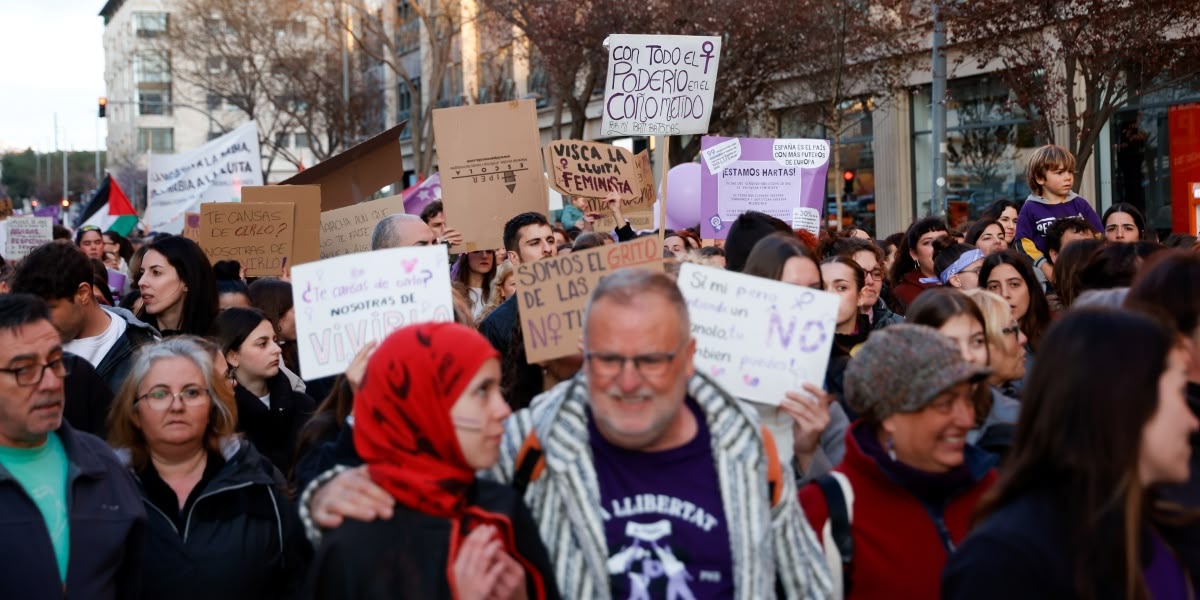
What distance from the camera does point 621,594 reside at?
132 inches

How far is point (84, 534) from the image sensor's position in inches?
155

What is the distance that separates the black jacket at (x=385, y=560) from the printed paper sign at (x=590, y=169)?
614 centimetres

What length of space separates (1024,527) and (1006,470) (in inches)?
6.9

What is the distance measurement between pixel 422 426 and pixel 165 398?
1744 millimetres

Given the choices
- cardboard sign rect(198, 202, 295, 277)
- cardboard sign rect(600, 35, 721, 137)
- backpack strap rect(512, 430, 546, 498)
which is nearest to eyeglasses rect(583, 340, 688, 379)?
backpack strap rect(512, 430, 546, 498)

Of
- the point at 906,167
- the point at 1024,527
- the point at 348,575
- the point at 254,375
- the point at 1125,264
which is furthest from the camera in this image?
the point at 906,167

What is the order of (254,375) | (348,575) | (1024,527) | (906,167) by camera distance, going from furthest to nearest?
1. (906,167)
2. (254,375)
3. (348,575)
4. (1024,527)

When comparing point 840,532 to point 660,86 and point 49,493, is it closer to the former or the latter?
point 49,493

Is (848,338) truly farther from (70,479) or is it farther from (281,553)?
(70,479)

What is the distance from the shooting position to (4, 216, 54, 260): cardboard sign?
16391 mm

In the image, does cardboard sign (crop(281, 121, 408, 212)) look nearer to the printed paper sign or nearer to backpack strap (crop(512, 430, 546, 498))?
the printed paper sign

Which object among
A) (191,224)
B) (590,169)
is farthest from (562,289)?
(191,224)

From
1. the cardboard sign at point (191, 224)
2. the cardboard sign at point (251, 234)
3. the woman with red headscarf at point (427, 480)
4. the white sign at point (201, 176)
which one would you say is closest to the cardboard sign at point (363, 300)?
the woman with red headscarf at point (427, 480)

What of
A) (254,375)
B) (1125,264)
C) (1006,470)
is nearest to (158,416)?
(254,375)
